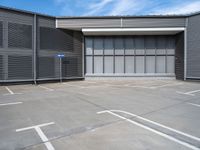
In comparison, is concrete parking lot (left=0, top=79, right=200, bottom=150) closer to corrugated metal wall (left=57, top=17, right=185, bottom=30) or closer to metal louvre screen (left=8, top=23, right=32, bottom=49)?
metal louvre screen (left=8, top=23, right=32, bottom=49)

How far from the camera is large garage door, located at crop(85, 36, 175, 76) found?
19547 mm

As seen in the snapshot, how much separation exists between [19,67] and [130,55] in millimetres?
11238

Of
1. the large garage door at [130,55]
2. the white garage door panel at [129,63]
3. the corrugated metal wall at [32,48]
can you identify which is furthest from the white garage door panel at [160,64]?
the corrugated metal wall at [32,48]

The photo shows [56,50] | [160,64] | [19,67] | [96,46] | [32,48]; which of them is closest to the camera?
[19,67]

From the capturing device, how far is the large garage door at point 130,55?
64.1ft

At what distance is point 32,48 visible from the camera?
1567 cm

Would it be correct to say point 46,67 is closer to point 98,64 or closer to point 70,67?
point 70,67

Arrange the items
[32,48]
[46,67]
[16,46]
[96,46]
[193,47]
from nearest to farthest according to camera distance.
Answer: [16,46], [32,48], [46,67], [193,47], [96,46]

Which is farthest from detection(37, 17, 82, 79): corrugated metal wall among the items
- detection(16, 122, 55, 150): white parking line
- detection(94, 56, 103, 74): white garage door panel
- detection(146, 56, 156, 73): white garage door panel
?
detection(16, 122, 55, 150): white parking line

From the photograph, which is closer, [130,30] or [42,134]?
[42,134]

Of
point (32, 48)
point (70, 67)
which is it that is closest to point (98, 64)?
point (70, 67)

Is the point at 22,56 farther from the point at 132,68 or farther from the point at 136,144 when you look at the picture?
the point at 136,144

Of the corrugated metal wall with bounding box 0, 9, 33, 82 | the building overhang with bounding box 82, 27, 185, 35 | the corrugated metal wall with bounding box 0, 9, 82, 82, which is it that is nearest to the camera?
the corrugated metal wall with bounding box 0, 9, 33, 82

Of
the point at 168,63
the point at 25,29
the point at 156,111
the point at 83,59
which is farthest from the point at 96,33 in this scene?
the point at 156,111
